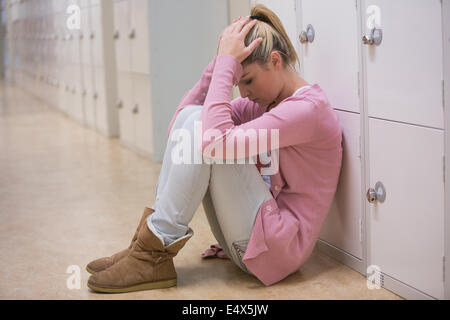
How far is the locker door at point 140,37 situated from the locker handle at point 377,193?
7.70 ft

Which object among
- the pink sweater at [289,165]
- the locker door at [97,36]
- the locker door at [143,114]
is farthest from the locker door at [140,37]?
the pink sweater at [289,165]

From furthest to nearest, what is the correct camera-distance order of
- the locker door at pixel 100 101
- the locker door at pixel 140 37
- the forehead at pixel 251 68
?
the locker door at pixel 100 101 → the locker door at pixel 140 37 → the forehead at pixel 251 68

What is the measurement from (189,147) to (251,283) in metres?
0.46

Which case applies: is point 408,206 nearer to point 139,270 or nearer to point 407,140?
point 407,140

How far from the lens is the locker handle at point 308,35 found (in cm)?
196

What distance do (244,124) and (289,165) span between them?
216 mm

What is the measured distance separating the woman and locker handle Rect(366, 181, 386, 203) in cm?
12

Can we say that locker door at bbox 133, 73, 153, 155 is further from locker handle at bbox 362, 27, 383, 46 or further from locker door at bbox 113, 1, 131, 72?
locker handle at bbox 362, 27, 383, 46

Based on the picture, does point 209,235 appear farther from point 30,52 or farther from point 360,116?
point 30,52

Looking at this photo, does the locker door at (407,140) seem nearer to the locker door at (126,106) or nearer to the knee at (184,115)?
the knee at (184,115)

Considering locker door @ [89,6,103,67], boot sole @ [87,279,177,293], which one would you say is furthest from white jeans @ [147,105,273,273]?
locker door @ [89,6,103,67]

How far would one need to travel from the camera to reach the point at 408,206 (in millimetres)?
1562

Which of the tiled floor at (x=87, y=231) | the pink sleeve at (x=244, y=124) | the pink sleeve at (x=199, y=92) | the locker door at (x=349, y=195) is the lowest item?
the tiled floor at (x=87, y=231)
